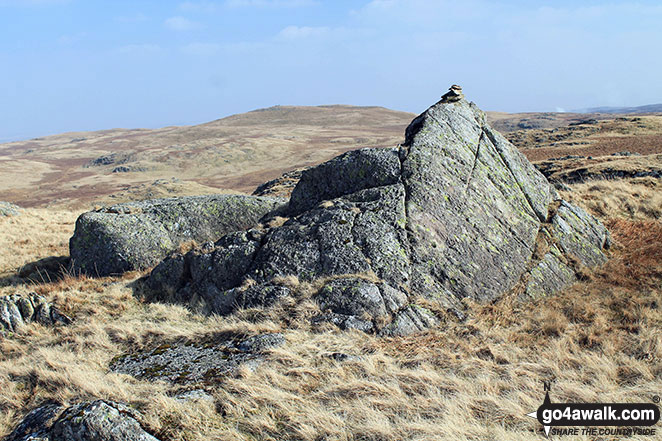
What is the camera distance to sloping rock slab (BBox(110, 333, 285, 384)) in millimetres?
7543

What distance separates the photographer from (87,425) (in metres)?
5.82

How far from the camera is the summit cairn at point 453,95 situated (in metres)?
16.2

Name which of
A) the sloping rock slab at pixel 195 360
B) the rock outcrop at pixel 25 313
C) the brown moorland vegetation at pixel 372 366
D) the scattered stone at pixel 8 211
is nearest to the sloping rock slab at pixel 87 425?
the brown moorland vegetation at pixel 372 366

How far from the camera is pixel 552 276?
35.7ft

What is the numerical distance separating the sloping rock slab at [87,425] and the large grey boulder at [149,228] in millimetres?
8368

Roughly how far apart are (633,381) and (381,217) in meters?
6.28

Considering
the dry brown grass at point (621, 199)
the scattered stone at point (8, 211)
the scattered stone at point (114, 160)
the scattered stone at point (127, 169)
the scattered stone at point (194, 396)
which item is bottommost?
the scattered stone at point (194, 396)

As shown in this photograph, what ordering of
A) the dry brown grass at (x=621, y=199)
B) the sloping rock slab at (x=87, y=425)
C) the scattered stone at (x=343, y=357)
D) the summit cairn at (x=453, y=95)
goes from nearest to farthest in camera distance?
the sloping rock slab at (x=87, y=425) → the scattered stone at (x=343, y=357) → the summit cairn at (x=453, y=95) → the dry brown grass at (x=621, y=199)

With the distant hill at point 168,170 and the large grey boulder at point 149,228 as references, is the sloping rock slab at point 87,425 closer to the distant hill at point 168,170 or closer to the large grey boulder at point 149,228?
the large grey boulder at point 149,228

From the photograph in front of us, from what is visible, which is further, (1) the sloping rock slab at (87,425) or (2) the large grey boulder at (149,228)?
(2) the large grey boulder at (149,228)

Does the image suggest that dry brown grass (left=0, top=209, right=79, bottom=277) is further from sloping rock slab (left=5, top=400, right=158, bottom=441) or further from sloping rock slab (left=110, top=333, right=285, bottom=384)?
sloping rock slab (left=5, top=400, right=158, bottom=441)

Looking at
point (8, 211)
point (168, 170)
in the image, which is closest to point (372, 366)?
point (8, 211)

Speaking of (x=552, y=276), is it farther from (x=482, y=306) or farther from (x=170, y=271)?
(x=170, y=271)

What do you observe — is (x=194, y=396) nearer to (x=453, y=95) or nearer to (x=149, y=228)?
(x=149, y=228)
